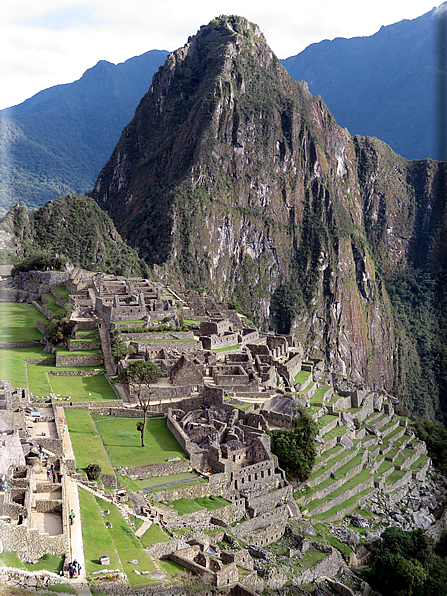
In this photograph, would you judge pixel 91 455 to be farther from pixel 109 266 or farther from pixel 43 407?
pixel 109 266

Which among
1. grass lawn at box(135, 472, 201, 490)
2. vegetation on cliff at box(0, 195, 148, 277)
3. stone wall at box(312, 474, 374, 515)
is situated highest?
vegetation on cliff at box(0, 195, 148, 277)

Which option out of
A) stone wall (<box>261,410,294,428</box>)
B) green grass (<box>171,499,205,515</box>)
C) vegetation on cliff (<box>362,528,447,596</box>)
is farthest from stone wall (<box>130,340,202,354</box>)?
vegetation on cliff (<box>362,528,447,596</box>)

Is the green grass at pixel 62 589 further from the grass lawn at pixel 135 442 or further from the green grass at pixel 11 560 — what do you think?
the grass lawn at pixel 135 442

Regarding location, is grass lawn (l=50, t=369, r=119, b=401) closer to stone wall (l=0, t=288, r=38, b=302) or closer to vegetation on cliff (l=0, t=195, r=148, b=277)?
stone wall (l=0, t=288, r=38, b=302)

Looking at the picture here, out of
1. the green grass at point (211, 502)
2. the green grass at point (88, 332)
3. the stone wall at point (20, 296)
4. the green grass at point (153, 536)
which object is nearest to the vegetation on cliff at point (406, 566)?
the green grass at point (211, 502)

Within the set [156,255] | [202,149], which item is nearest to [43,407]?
[156,255]
